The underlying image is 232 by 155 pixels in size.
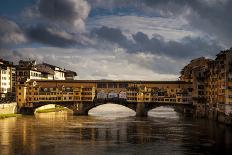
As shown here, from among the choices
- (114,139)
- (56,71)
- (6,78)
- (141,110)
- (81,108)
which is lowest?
(114,139)

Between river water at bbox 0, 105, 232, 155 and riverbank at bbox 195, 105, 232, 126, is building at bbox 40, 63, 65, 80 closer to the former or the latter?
riverbank at bbox 195, 105, 232, 126

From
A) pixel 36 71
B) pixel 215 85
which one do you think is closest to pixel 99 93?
pixel 36 71

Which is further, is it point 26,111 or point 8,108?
point 26,111

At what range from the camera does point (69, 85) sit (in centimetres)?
13550

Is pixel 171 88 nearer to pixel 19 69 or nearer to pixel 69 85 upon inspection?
pixel 69 85

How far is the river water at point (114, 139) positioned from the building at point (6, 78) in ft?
151

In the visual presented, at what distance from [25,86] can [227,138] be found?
75317 millimetres

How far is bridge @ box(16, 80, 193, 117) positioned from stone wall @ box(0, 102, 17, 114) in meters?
3.25

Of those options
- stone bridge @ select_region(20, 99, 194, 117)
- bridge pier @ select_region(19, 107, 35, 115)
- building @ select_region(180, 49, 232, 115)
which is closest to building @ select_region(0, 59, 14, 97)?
bridge pier @ select_region(19, 107, 35, 115)

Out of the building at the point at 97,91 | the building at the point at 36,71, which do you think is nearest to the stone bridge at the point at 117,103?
the building at the point at 97,91

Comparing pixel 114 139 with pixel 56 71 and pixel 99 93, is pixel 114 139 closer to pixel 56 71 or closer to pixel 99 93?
pixel 99 93

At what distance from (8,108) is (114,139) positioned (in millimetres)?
53410

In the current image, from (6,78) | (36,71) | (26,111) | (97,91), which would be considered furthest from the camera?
(36,71)

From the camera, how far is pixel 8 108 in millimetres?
119438
